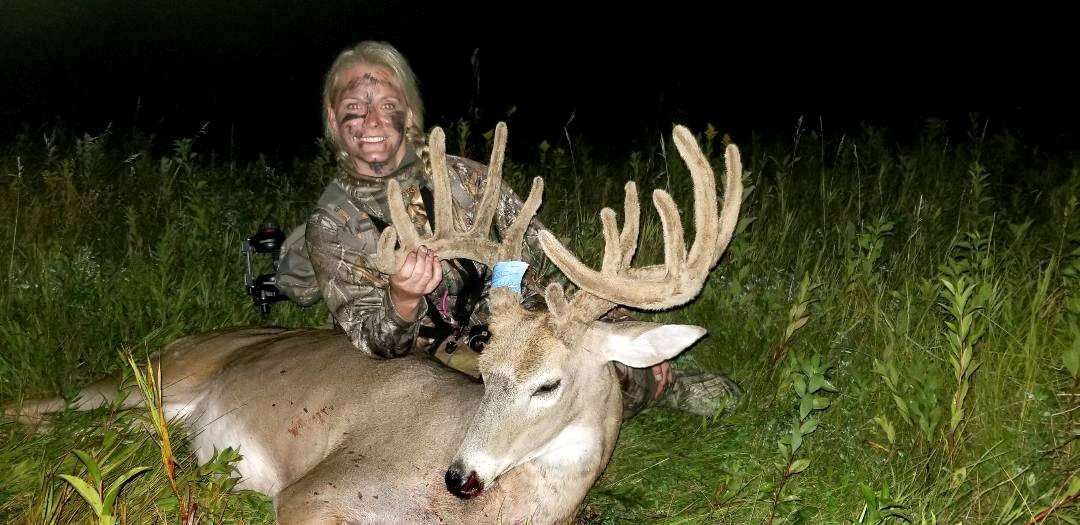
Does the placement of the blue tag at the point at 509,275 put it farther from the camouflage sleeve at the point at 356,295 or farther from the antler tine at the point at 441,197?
the camouflage sleeve at the point at 356,295

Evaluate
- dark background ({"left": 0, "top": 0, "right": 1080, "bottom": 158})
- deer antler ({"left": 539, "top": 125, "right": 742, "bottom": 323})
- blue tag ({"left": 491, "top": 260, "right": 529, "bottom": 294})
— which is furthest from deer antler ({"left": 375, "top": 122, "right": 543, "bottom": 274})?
dark background ({"left": 0, "top": 0, "right": 1080, "bottom": 158})

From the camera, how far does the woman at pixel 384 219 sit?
12.1 ft

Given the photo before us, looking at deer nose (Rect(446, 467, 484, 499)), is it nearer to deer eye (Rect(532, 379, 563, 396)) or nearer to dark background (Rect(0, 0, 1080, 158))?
deer eye (Rect(532, 379, 563, 396))

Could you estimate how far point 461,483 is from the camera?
2662mm

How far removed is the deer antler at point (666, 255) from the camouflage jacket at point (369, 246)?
826 mm

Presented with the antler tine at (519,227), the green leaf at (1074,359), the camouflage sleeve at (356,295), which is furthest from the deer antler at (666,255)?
the green leaf at (1074,359)

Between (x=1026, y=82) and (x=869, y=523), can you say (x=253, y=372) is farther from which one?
(x=1026, y=82)

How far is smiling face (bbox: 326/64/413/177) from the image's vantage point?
3.96 m

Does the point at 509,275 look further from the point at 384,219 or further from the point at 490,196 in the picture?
the point at 384,219

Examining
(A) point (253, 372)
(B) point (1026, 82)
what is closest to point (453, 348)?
(A) point (253, 372)

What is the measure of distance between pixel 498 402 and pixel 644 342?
529 mm

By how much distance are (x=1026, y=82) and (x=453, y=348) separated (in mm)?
13126

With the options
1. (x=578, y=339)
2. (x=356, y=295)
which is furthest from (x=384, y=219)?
(x=578, y=339)

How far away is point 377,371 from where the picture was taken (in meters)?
3.47
